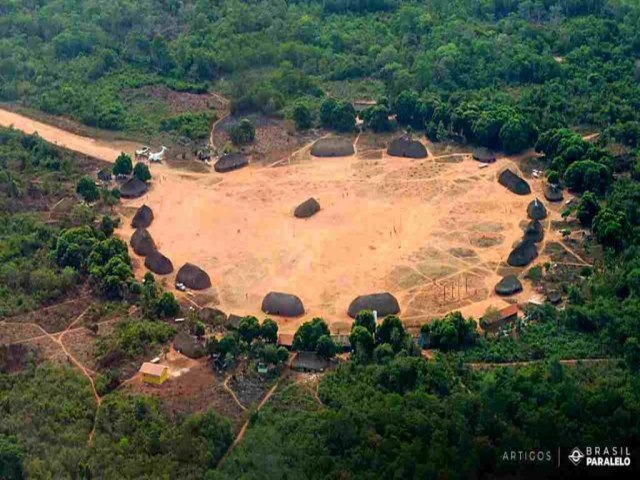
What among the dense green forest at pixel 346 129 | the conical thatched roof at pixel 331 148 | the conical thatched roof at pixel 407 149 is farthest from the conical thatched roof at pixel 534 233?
the conical thatched roof at pixel 331 148

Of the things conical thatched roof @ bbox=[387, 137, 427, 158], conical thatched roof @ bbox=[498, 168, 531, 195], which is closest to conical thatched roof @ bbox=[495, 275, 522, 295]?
conical thatched roof @ bbox=[498, 168, 531, 195]

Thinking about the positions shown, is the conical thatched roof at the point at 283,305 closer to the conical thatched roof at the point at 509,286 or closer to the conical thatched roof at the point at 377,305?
the conical thatched roof at the point at 377,305

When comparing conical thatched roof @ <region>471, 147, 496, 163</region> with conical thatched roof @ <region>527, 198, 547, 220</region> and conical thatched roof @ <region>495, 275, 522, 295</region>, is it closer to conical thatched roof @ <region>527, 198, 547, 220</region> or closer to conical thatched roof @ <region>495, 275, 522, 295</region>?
conical thatched roof @ <region>527, 198, 547, 220</region>

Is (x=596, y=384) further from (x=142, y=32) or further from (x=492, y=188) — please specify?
(x=142, y=32)

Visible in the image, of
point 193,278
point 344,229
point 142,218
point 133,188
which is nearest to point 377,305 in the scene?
point 344,229

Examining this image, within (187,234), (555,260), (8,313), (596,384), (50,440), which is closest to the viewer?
(50,440)

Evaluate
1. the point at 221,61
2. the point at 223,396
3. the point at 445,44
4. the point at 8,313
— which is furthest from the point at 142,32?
the point at 223,396
